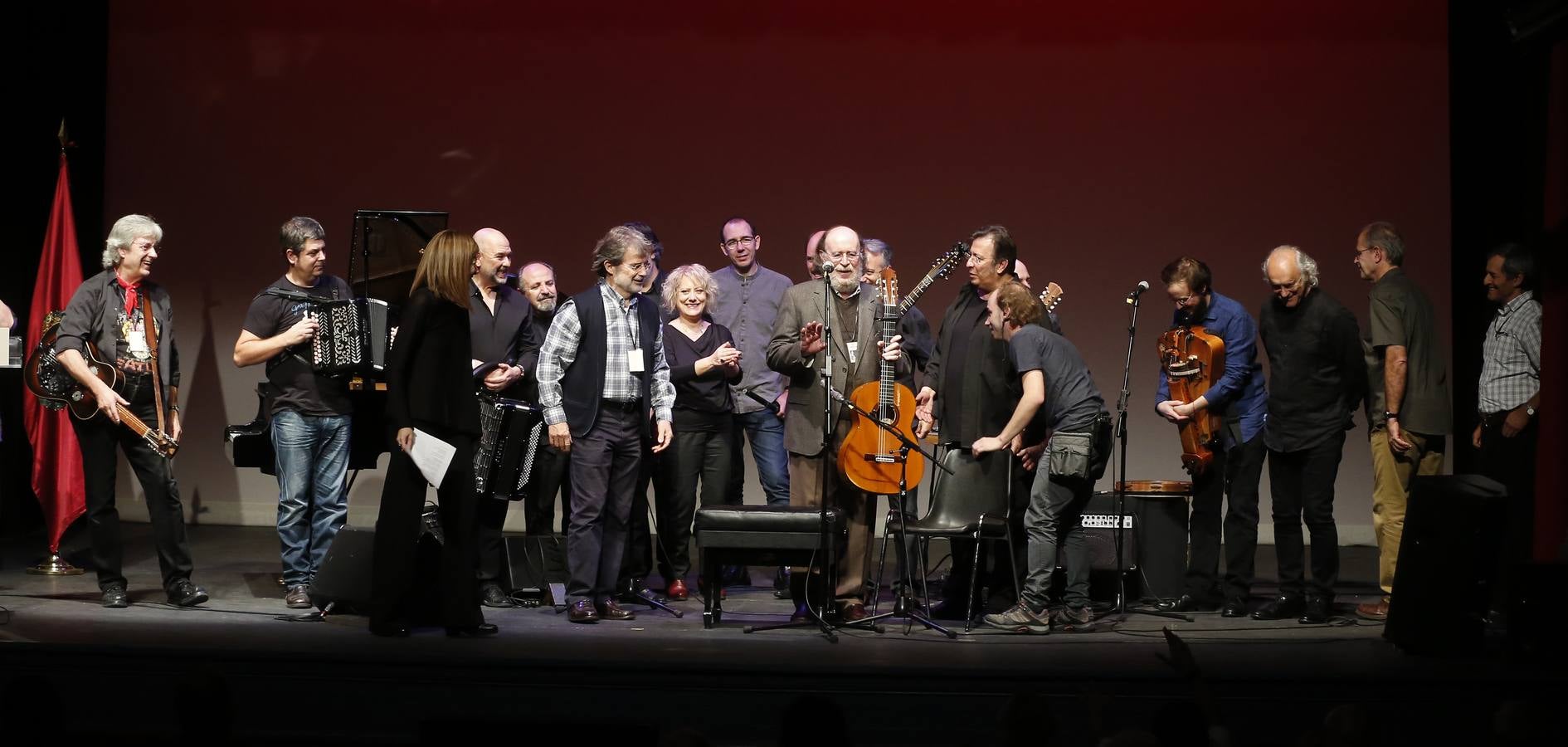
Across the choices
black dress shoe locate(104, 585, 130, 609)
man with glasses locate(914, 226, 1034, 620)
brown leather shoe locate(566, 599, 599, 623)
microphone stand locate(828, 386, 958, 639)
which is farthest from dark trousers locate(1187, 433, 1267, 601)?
black dress shoe locate(104, 585, 130, 609)

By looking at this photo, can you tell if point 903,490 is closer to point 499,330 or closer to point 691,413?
point 691,413

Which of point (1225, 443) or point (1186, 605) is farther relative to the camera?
point (1225, 443)

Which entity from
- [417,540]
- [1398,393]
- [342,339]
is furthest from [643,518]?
[1398,393]

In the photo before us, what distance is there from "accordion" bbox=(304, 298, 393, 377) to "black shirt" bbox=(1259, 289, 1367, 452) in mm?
4004

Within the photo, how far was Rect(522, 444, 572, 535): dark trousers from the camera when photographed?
6.84m

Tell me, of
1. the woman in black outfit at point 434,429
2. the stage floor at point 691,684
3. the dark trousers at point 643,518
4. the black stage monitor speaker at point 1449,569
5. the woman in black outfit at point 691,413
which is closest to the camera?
the stage floor at point 691,684

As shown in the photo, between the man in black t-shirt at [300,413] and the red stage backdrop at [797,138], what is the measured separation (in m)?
2.89

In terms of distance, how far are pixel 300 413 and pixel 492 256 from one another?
1108 millimetres

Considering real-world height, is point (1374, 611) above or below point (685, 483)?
below

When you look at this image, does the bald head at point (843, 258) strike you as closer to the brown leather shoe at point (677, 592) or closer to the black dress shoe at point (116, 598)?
the brown leather shoe at point (677, 592)

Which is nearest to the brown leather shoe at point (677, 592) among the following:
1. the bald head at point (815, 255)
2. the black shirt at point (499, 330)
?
the black shirt at point (499, 330)

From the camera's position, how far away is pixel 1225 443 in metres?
6.68

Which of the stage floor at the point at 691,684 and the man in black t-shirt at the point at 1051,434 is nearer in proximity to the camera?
the stage floor at the point at 691,684

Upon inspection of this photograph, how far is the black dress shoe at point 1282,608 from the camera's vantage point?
629cm
